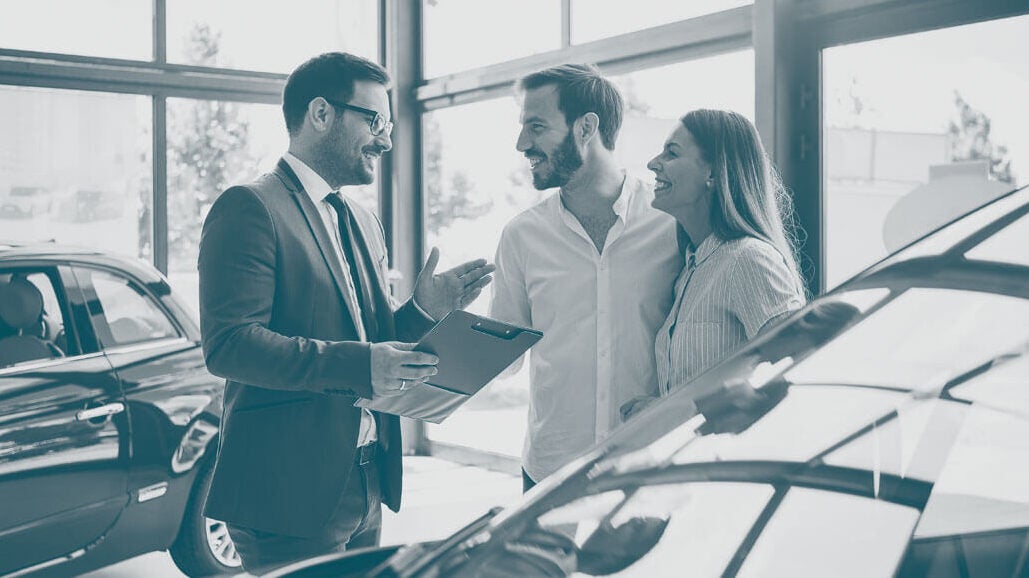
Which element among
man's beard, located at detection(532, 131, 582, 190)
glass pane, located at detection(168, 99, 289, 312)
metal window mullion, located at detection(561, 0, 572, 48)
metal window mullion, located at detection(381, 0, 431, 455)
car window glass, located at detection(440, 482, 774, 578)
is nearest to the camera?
car window glass, located at detection(440, 482, 774, 578)

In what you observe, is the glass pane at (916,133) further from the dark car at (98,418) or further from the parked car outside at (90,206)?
the parked car outside at (90,206)

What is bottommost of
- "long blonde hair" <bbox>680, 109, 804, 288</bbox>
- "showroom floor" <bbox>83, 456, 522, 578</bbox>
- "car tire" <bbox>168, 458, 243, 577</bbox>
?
"showroom floor" <bbox>83, 456, 522, 578</bbox>

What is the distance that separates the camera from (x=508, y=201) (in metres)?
6.58

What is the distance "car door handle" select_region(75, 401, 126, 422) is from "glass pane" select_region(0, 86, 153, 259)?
7.61 feet

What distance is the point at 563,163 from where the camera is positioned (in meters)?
2.52

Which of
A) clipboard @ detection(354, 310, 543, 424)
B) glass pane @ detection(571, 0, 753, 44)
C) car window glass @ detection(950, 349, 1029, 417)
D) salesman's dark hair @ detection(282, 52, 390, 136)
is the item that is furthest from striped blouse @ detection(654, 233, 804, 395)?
glass pane @ detection(571, 0, 753, 44)

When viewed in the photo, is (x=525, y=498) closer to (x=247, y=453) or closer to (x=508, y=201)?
(x=247, y=453)

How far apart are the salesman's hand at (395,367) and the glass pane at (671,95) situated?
308cm

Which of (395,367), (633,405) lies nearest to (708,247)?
(633,405)

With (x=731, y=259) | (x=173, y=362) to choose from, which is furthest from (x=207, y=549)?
(x=731, y=259)

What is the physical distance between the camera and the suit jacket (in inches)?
78.2

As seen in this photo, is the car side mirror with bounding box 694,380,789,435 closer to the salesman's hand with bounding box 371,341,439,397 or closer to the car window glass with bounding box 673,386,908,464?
the car window glass with bounding box 673,386,908,464

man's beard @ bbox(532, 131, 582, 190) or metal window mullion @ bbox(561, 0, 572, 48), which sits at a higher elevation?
metal window mullion @ bbox(561, 0, 572, 48)

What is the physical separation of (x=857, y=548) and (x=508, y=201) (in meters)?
5.65
